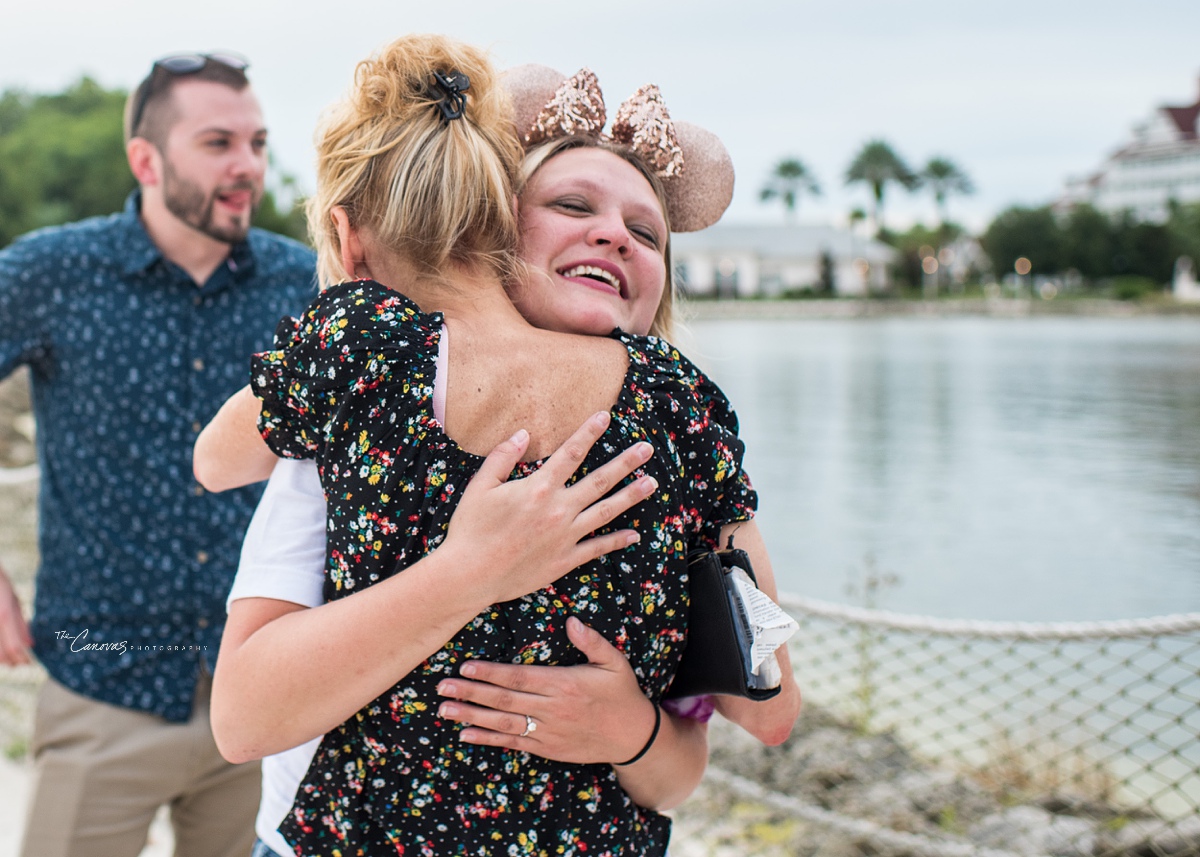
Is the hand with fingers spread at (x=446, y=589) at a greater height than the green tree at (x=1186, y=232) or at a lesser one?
lesser

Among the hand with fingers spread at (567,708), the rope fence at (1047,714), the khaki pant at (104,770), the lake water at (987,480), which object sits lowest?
the lake water at (987,480)

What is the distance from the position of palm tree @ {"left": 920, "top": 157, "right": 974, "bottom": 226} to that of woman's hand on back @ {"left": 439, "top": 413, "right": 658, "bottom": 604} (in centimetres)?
9888

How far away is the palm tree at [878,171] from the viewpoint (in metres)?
90.2

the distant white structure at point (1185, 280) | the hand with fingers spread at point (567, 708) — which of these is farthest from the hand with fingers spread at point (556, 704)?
the distant white structure at point (1185, 280)

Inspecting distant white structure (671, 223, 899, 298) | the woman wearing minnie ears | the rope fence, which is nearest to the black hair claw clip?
the woman wearing minnie ears

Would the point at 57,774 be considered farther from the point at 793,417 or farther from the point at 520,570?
the point at 793,417

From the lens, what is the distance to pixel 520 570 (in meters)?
1.17

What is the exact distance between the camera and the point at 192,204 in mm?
2637

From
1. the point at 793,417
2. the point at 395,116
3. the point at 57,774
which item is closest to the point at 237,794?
the point at 57,774

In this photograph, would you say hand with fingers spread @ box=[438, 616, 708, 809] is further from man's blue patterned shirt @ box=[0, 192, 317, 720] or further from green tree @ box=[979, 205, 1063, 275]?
green tree @ box=[979, 205, 1063, 275]

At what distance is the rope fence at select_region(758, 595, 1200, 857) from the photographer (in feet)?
10.9

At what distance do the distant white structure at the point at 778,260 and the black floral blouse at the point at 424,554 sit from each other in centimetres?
7675

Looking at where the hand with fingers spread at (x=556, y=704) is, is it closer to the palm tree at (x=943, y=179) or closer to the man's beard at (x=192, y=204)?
the man's beard at (x=192, y=204)

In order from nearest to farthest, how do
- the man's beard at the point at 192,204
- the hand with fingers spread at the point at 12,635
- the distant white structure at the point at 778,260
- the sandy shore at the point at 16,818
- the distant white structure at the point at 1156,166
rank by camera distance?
the hand with fingers spread at the point at 12,635, the man's beard at the point at 192,204, the sandy shore at the point at 16,818, the distant white structure at the point at 778,260, the distant white structure at the point at 1156,166
